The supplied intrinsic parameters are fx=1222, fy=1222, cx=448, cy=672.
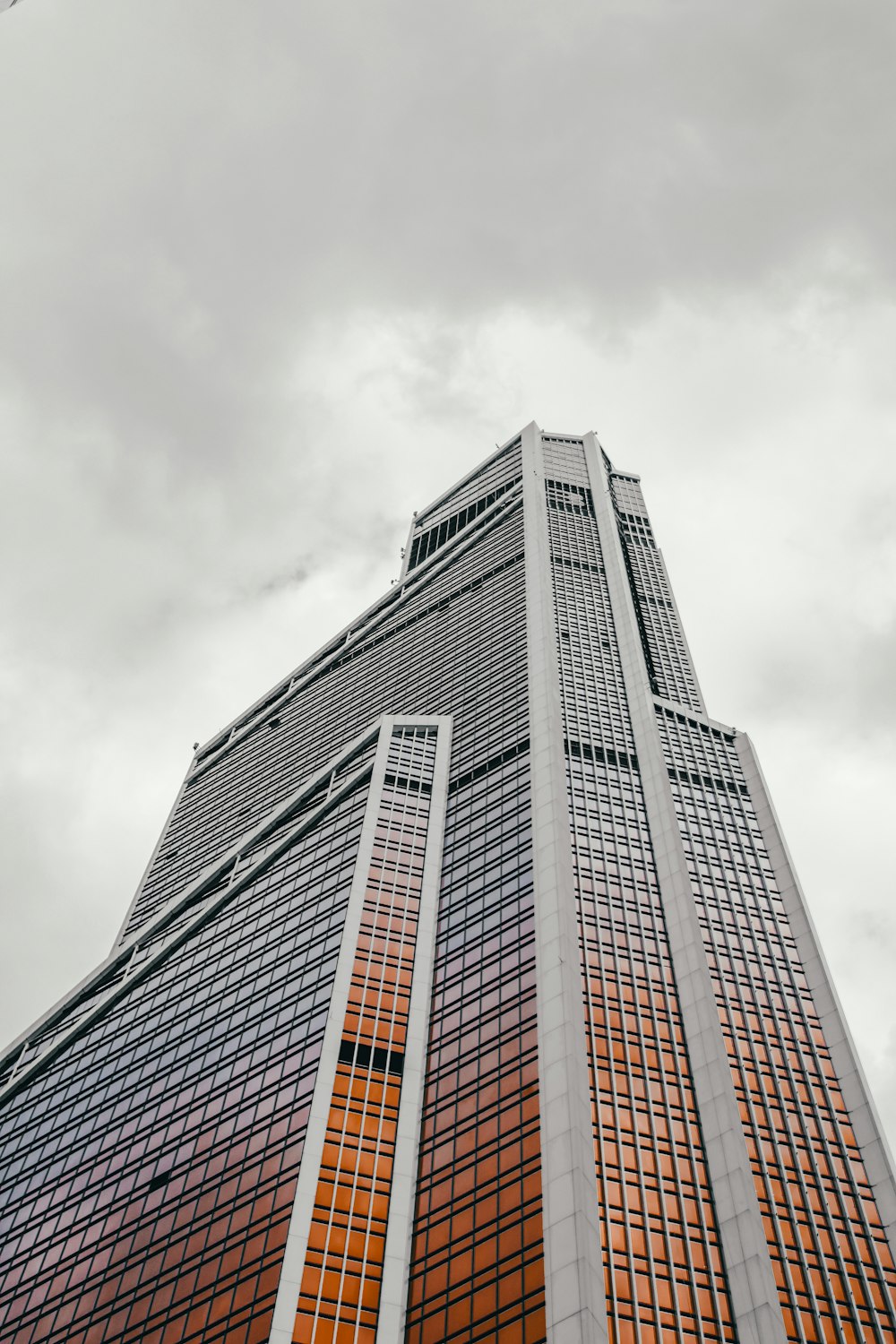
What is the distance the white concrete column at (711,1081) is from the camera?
7825cm

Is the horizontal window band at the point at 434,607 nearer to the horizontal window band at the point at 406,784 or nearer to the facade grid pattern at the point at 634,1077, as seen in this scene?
the facade grid pattern at the point at 634,1077

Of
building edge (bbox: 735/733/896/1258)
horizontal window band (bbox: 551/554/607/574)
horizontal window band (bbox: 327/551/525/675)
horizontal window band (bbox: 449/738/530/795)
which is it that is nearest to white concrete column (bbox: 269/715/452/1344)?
horizontal window band (bbox: 449/738/530/795)

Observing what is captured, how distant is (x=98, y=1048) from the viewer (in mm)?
124000

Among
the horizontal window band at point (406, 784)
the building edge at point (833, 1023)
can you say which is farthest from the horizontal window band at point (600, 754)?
the horizontal window band at point (406, 784)

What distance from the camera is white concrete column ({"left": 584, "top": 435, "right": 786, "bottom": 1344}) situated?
78.2 metres

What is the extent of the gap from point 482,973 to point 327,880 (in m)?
24.7

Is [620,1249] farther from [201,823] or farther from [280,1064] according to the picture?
[201,823]

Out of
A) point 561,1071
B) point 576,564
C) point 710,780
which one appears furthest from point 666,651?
point 561,1071

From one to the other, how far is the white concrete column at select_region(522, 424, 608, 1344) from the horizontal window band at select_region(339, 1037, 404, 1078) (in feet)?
41.1

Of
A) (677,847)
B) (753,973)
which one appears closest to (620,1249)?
(753,973)

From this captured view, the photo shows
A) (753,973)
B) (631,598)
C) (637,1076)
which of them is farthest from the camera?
(631,598)

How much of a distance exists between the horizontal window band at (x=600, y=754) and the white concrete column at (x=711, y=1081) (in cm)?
148

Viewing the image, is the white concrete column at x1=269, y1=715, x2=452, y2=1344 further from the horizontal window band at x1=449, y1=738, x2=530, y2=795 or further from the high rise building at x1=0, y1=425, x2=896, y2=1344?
the horizontal window band at x1=449, y1=738, x2=530, y2=795

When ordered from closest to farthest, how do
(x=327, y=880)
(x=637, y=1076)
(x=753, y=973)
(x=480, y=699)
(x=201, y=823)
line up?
(x=637, y=1076), (x=753, y=973), (x=327, y=880), (x=480, y=699), (x=201, y=823)
